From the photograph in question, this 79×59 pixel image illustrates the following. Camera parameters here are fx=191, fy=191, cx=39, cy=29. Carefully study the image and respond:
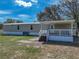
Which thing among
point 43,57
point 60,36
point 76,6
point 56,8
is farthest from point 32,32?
point 43,57

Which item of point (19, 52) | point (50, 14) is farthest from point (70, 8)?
point (19, 52)

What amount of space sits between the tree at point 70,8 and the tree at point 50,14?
274cm

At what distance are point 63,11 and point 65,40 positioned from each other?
1696 centimetres

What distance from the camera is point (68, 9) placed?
119ft

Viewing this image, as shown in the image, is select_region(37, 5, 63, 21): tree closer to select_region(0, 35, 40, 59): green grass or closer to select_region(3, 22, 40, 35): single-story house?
select_region(3, 22, 40, 35): single-story house

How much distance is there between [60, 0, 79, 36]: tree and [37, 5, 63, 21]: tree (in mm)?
2742

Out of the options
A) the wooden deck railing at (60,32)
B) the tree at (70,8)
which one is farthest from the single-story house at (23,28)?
the wooden deck railing at (60,32)

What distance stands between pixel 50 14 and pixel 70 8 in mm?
11868

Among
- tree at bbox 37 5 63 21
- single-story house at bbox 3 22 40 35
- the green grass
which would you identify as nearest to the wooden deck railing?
the green grass

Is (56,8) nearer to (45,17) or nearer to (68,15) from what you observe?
(68,15)

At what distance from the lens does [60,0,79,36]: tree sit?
112 feet

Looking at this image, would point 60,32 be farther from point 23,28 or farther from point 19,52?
point 23,28

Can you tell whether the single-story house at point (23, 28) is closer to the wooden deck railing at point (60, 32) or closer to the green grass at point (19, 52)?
the wooden deck railing at point (60, 32)

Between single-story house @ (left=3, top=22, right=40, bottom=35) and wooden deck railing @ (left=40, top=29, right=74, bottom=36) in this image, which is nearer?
wooden deck railing @ (left=40, top=29, right=74, bottom=36)
